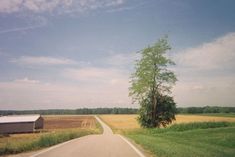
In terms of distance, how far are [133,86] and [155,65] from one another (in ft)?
12.4

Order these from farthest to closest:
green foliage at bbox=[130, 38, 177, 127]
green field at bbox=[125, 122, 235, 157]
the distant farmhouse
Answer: the distant farmhouse → green foliage at bbox=[130, 38, 177, 127] → green field at bbox=[125, 122, 235, 157]

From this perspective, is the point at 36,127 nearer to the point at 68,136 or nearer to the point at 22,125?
the point at 22,125

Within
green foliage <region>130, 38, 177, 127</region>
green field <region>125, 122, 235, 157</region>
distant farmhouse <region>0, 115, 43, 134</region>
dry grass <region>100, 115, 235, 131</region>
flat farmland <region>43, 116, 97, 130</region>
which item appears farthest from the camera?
flat farmland <region>43, 116, 97, 130</region>

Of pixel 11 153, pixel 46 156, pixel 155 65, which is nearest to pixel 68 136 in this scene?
pixel 11 153

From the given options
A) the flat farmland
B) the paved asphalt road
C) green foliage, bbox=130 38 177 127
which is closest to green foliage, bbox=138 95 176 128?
green foliage, bbox=130 38 177 127

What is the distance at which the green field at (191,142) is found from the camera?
15648mm

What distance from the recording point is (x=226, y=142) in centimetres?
2316

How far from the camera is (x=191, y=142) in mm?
22953

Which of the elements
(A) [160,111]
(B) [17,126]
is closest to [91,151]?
(A) [160,111]

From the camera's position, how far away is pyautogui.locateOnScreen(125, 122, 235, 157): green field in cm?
1565

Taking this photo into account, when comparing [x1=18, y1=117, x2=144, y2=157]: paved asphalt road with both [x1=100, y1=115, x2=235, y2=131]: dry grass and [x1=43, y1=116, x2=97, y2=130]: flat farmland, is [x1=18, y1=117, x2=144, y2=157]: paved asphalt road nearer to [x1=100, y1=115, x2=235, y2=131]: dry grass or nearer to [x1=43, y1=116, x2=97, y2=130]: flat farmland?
[x1=100, y1=115, x2=235, y2=131]: dry grass

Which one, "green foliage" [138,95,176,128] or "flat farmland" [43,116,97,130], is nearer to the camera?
"green foliage" [138,95,176,128]

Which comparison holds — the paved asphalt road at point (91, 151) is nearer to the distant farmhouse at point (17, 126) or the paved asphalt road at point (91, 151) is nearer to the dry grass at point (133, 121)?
the dry grass at point (133, 121)

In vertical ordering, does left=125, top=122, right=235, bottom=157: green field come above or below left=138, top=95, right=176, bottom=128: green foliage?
below
